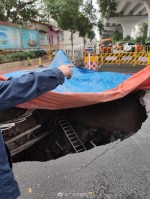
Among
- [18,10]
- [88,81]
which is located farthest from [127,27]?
[88,81]

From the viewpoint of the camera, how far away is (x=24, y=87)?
3.10ft

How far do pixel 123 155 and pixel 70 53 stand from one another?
11.2 m

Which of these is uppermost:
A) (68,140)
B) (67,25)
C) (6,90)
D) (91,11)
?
(91,11)

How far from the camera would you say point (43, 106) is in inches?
134

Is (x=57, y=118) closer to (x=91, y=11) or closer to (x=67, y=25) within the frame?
(x=67, y=25)

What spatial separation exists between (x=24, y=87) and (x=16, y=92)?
52 millimetres

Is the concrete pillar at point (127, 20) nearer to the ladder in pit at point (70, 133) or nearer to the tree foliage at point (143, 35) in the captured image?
the tree foliage at point (143, 35)

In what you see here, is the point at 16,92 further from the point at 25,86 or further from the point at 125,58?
the point at 125,58

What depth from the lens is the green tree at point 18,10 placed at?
1419 cm

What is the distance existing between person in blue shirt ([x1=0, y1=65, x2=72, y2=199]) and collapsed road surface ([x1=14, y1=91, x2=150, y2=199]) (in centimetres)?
59

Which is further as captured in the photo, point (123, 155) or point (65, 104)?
point (65, 104)

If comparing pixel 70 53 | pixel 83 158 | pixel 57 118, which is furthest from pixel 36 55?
pixel 83 158

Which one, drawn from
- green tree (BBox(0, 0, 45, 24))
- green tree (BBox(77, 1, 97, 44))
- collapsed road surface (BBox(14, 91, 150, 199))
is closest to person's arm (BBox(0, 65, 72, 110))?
collapsed road surface (BBox(14, 91, 150, 199))

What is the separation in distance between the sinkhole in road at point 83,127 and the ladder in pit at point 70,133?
0.40 feet
